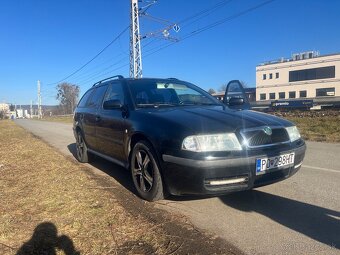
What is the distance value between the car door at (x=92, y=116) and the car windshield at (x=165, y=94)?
3.80 feet

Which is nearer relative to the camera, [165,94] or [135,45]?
[165,94]

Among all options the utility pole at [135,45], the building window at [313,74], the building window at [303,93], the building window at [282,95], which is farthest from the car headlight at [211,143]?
the building window at [282,95]

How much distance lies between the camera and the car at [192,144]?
3.58 metres

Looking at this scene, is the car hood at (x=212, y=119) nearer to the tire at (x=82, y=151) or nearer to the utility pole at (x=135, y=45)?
the tire at (x=82, y=151)

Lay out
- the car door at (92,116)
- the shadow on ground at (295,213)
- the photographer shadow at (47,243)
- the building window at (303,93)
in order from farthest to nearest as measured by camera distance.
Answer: the building window at (303,93) → the car door at (92,116) → the shadow on ground at (295,213) → the photographer shadow at (47,243)

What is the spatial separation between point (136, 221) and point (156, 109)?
1619 millimetres

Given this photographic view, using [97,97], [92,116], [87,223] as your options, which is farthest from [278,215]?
[97,97]

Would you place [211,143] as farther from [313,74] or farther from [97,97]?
[313,74]

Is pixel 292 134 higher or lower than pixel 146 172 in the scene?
higher

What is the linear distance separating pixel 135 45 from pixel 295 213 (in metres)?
23.1

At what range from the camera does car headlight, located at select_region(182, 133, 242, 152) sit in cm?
Answer: 360

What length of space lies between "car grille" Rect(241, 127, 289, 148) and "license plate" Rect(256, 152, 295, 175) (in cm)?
17

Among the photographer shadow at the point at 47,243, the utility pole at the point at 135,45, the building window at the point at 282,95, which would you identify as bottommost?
the photographer shadow at the point at 47,243

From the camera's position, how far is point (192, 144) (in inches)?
143
